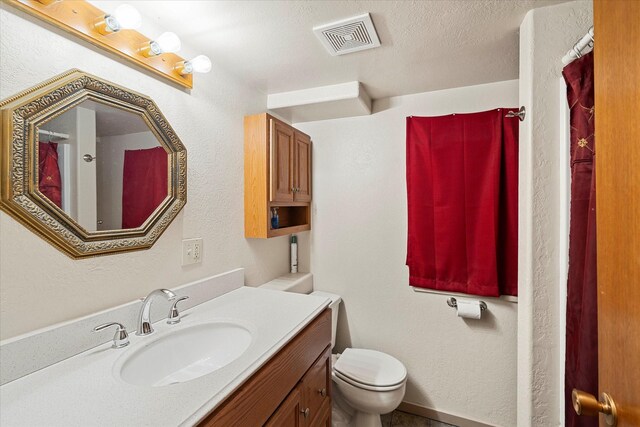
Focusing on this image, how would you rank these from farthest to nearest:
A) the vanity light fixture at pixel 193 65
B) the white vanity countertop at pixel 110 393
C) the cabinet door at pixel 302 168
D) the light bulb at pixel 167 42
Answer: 1. the cabinet door at pixel 302 168
2. the vanity light fixture at pixel 193 65
3. the light bulb at pixel 167 42
4. the white vanity countertop at pixel 110 393

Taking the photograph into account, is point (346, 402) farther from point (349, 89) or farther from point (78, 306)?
point (349, 89)

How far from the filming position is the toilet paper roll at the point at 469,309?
1775 millimetres

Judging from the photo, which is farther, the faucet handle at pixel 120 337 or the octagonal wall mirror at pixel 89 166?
the faucet handle at pixel 120 337

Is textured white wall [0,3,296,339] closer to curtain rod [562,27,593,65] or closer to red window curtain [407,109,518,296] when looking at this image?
red window curtain [407,109,518,296]

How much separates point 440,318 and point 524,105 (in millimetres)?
1340

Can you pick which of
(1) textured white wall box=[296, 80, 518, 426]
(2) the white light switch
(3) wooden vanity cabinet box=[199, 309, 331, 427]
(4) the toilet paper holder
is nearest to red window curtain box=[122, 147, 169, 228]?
(2) the white light switch

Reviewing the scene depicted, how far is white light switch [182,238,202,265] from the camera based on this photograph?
1.38 metres

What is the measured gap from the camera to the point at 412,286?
199 cm

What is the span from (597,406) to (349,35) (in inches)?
57.0

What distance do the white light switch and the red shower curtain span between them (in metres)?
1.51

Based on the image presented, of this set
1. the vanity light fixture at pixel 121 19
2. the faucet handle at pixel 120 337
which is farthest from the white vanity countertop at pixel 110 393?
the vanity light fixture at pixel 121 19

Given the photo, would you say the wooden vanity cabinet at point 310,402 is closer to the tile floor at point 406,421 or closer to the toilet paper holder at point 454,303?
the tile floor at point 406,421

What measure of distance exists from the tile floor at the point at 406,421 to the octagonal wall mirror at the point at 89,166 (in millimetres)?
1861

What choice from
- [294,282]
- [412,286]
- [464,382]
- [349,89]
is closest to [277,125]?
[349,89]
